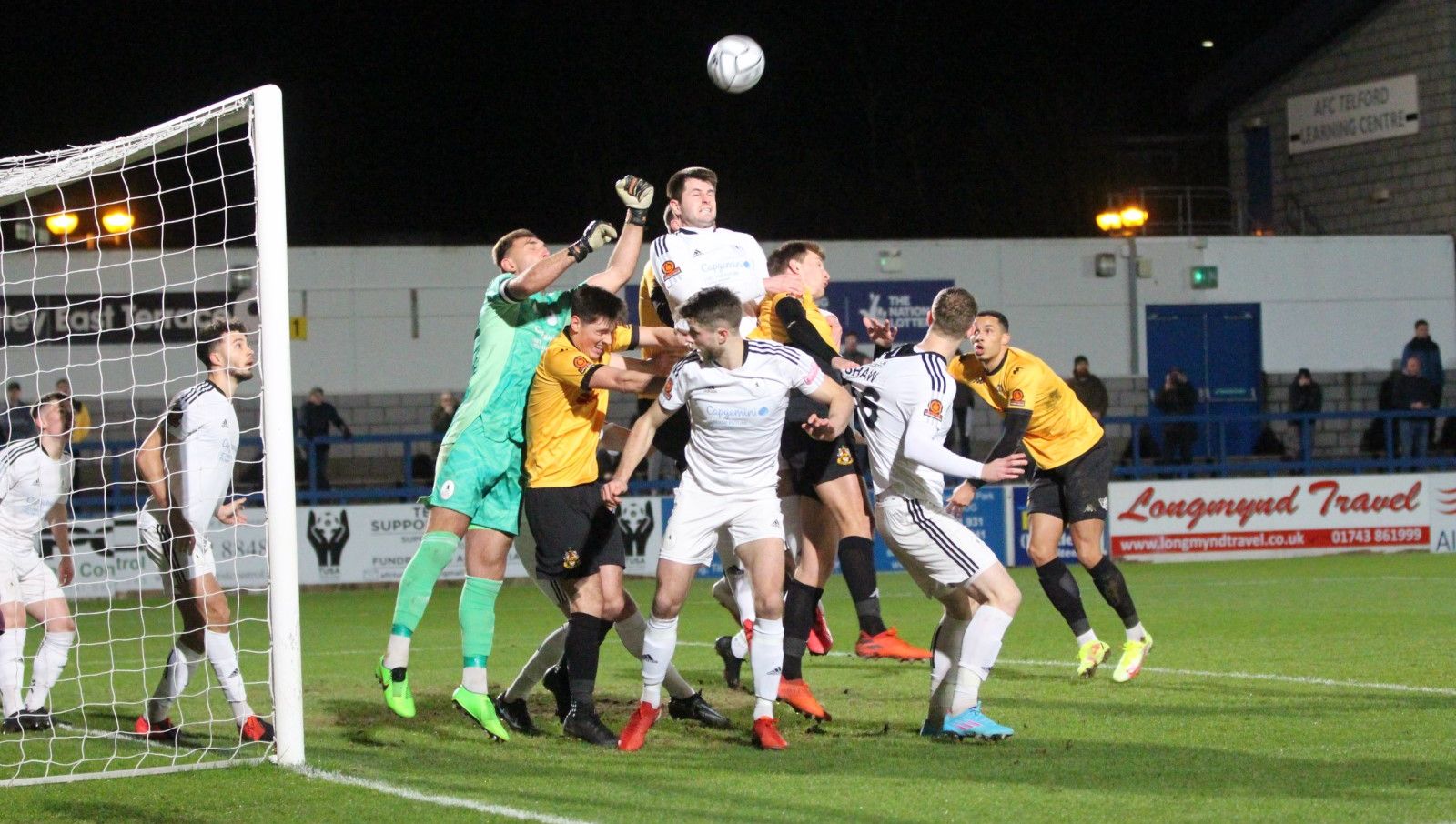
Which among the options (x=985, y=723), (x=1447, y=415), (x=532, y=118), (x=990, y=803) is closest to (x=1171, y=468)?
(x=1447, y=415)

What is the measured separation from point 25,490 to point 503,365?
3038mm

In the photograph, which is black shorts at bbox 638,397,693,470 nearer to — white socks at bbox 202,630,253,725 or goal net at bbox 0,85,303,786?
goal net at bbox 0,85,303,786

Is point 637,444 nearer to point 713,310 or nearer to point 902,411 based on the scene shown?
point 713,310

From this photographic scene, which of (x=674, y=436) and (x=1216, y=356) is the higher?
(x=1216, y=356)

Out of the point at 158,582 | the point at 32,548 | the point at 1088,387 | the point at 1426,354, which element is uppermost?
the point at 1426,354

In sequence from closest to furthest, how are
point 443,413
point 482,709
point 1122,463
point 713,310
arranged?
point 713,310 → point 482,709 → point 443,413 → point 1122,463

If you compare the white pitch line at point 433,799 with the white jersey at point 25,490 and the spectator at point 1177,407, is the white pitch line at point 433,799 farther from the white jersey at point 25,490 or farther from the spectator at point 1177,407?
the spectator at point 1177,407

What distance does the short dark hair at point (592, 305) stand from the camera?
7.40 m

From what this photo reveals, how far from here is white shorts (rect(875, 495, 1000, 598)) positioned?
6996 mm

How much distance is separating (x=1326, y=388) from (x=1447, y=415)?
13.8 feet

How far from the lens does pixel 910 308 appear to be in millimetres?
23328

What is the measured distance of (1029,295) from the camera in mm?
23766

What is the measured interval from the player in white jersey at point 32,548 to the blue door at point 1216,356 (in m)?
18.5

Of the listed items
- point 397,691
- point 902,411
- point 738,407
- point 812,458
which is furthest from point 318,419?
point 738,407
